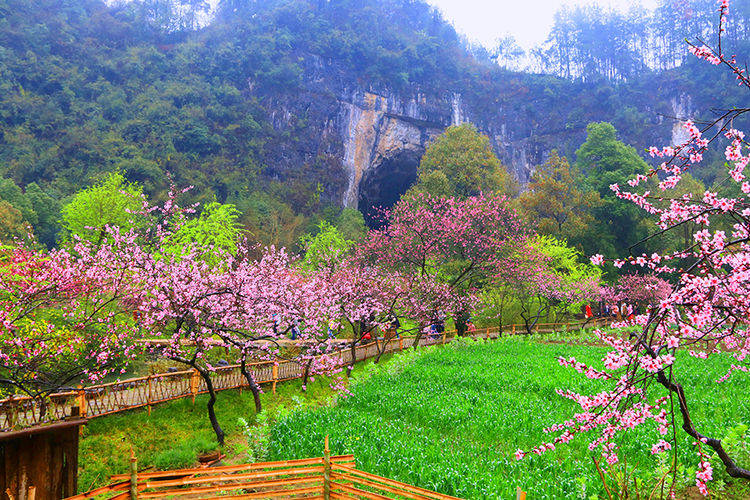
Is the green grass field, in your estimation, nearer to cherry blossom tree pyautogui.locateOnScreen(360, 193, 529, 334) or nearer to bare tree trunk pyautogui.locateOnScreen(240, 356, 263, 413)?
bare tree trunk pyautogui.locateOnScreen(240, 356, 263, 413)

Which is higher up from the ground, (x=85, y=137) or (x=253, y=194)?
(x=85, y=137)

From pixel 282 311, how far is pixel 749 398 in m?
13.0

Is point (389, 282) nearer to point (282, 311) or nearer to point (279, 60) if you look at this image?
point (282, 311)

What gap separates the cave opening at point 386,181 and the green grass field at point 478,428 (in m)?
44.5

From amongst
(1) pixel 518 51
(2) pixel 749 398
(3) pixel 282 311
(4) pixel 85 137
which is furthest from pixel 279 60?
(2) pixel 749 398

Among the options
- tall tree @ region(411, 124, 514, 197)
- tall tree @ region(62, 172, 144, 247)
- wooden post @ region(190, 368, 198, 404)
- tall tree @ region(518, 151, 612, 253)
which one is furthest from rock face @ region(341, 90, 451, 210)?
wooden post @ region(190, 368, 198, 404)

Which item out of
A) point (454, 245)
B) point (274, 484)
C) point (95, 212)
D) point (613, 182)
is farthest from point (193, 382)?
point (613, 182)

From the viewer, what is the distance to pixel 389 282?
77.2 feet

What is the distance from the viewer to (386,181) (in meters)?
60.5

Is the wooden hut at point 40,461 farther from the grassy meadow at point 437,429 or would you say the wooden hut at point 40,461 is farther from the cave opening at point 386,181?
the cave opening at point 386,181

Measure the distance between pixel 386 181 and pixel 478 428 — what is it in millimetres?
52445

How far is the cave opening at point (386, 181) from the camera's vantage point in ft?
196

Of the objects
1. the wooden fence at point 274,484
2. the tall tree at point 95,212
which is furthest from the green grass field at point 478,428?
the tall tree at point 95,212

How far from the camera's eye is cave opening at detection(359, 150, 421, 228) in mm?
59594
